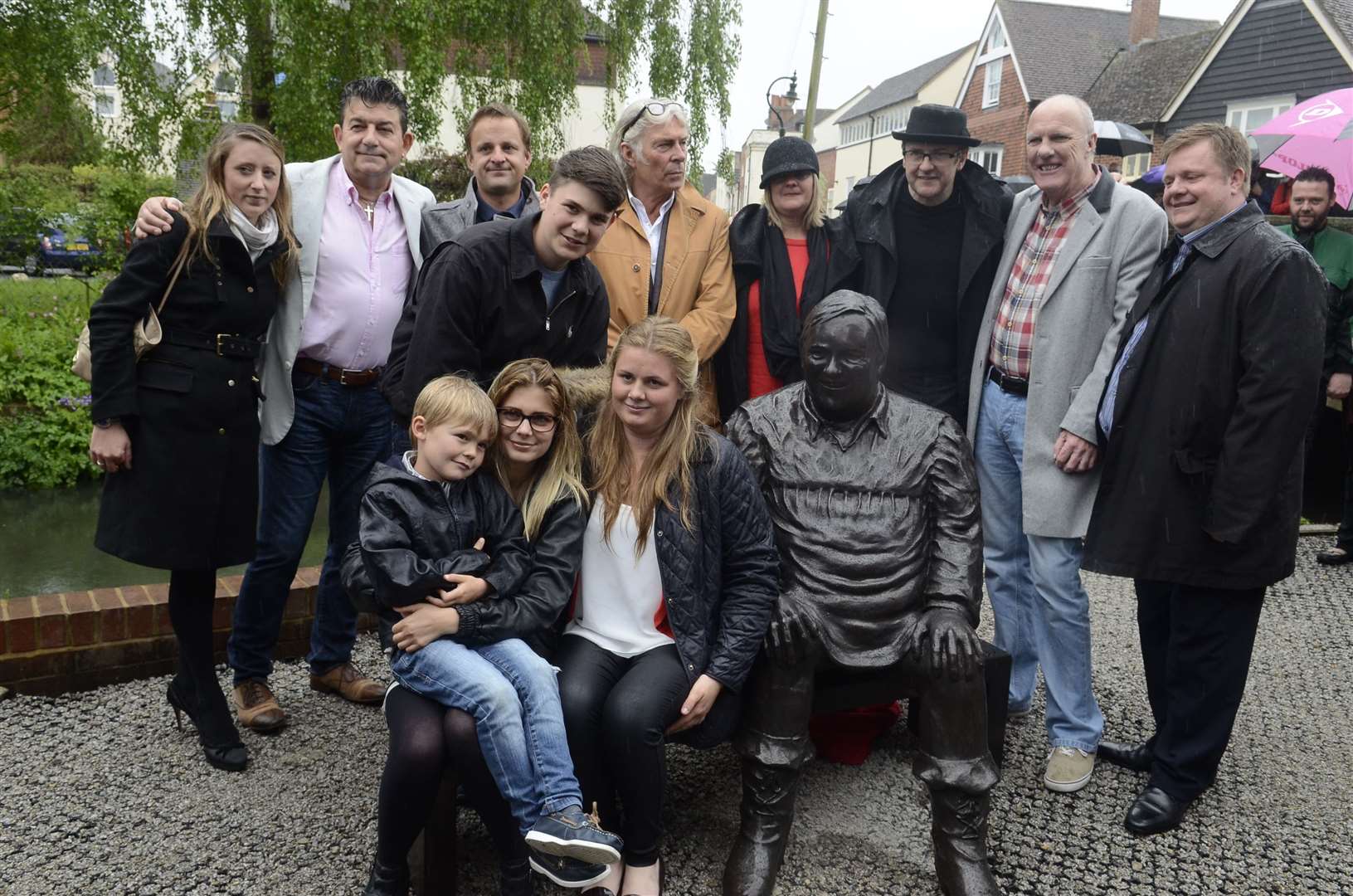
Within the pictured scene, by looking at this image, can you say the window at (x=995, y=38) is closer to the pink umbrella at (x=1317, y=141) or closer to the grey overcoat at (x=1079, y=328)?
the pink umbrella at (x=1317, y=141)

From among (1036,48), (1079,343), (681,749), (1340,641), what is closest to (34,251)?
(681,749)

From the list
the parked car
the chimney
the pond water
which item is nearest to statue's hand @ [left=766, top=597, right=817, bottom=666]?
the pond water

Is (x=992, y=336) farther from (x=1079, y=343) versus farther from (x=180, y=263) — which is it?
(x=180, y=263)

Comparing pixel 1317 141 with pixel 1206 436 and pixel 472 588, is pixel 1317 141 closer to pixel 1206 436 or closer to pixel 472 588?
pixel 1206 436

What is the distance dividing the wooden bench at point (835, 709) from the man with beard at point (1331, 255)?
4098mm

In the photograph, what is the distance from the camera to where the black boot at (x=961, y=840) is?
10.2ft

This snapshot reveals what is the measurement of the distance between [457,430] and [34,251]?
11869mm

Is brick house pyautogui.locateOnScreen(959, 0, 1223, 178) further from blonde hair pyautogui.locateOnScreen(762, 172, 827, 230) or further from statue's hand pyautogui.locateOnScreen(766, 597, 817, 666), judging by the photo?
statue's hand pyautogui.locateOnScreen(766, 597, 817, 666)

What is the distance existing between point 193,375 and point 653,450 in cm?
155

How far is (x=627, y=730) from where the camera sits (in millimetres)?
2885

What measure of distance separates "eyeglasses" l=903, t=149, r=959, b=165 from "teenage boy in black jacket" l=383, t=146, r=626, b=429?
1.29 metres

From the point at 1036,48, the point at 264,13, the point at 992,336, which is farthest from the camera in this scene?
the point at 1036,48

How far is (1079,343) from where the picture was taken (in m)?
3.75

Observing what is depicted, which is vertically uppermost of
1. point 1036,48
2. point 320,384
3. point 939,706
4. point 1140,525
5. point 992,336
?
point 1036,48
